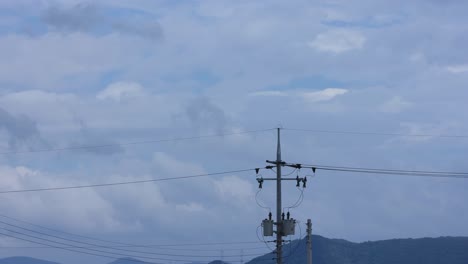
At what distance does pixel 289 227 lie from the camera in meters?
74.1

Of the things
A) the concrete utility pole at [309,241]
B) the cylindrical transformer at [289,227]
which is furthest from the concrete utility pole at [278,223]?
the concrete utility pole at [309,241]

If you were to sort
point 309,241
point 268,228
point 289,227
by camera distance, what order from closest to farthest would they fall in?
point 289,227 < point 268,228 < point 309,241

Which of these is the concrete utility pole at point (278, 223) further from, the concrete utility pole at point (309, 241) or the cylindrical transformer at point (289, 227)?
the concrete utility pole at point (309, 241)

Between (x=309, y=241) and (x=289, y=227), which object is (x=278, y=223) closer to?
(x=289, y=227)

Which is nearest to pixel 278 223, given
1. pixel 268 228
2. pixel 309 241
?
pixel 268 228

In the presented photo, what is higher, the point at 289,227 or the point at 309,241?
the point at 289,227

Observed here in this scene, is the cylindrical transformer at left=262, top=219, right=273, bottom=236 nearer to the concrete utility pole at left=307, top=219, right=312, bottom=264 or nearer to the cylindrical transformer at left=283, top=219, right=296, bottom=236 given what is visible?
the cylindrical transformer at left=283, top=219, right=296, bottom=236

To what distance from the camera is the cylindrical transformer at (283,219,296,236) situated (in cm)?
7394

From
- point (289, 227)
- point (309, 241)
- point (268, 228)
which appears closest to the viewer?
point (289, 227)

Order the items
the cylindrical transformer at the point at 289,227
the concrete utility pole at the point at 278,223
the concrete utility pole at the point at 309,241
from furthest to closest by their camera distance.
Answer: the concrete utility pole at the point at 309,241, the cylindrical transformer at the point at 289,227, the concrete utility pole at the point at 278,223

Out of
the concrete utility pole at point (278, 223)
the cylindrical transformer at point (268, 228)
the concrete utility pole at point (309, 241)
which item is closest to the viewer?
the concrete utility pole at point (278, 223)

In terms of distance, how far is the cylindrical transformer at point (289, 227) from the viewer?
243 feet

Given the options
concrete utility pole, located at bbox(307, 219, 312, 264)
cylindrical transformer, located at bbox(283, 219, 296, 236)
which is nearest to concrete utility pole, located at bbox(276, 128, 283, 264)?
cylindrical transformer, located at bbox(283, 219, 296, 236)

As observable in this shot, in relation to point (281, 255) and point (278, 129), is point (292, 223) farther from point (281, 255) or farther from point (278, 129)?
point (278, 129)
